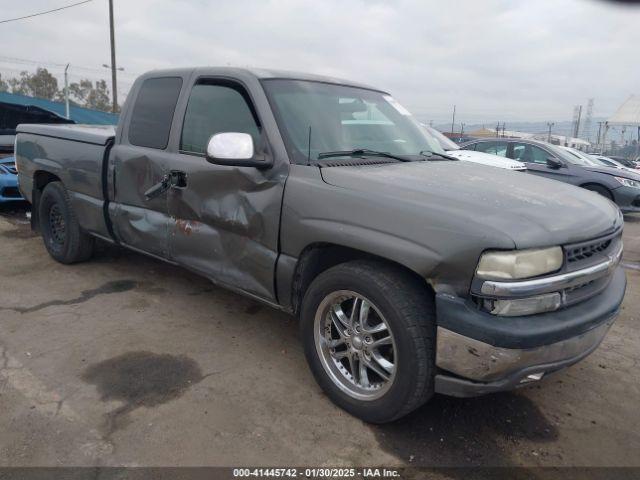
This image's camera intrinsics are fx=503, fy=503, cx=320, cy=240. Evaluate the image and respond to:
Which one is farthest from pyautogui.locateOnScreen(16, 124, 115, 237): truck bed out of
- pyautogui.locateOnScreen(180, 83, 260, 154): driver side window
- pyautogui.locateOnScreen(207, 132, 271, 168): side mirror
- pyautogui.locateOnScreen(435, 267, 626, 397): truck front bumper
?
pyautogui.locateOnScreen(435, 267, 626, 397): truck front bumper

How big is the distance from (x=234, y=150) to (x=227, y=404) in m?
1.45

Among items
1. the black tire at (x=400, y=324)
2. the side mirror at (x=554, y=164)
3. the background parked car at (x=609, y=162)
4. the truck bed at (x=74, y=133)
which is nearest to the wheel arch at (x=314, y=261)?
the black tire at (x=400, y=324)

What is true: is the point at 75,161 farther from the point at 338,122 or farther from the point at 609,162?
the point at 609,162

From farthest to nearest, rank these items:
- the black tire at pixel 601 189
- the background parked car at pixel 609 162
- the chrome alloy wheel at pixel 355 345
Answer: the background parked car at pixel 609 162 < the black tire at pixel 601 189 < the chrome alloy wheel at pixel 355 345

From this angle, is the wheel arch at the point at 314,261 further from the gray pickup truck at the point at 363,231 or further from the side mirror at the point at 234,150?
the side mirror at the point at 234,150

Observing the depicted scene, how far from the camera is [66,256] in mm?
5105

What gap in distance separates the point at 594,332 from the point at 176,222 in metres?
2.75

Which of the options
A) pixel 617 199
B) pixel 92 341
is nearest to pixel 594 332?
pixel 92 341

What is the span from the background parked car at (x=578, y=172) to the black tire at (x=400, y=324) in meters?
8.43

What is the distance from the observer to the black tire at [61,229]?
4898 mm

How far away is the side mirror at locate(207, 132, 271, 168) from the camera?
2.90 m

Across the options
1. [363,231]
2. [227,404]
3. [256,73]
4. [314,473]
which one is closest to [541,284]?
[363,231]

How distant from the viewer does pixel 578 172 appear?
10008mm

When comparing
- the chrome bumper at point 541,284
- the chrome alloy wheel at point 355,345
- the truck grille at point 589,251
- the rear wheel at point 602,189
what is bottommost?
the chrome alloy wheel at point 355,345
